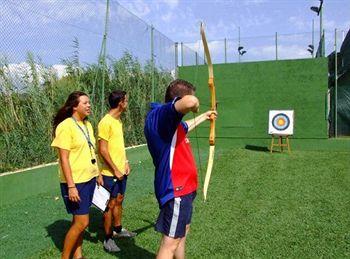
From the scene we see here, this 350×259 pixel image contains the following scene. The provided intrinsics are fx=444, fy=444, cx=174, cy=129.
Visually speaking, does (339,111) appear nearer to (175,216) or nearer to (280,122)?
(280,122)

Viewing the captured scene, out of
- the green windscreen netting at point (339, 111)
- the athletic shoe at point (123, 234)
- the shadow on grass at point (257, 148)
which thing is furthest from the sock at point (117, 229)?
the green windscreen netting at point (339, 111)

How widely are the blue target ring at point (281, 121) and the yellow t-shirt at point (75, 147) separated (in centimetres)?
918

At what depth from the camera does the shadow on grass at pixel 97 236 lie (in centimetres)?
386

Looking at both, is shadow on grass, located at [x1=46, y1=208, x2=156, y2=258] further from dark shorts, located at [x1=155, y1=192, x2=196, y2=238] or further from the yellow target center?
the yellow target center

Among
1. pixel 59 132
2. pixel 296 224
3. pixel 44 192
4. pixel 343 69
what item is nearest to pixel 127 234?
pixel 59 132

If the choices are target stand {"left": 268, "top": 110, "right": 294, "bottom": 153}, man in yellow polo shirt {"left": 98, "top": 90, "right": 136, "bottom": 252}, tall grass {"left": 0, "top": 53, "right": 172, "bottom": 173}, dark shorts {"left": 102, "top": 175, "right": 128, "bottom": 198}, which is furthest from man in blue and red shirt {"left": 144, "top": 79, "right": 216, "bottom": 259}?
target stand {"left": 268, "top": 110, "right": 294, "bottom": 153}

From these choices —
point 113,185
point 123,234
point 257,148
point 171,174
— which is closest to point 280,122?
point 257,148

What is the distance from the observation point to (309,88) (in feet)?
39.9

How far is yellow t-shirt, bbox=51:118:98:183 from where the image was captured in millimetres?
3266

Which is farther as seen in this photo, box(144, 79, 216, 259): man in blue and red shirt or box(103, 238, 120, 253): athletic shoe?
box(103, 238, 120, 253): athletic shoe

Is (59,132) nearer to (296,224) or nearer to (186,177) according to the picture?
(186,177)

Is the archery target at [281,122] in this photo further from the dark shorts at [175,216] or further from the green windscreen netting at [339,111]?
the dark shorts at [175,216]

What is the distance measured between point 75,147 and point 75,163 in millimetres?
120

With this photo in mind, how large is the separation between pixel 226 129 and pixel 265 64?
217 cm
